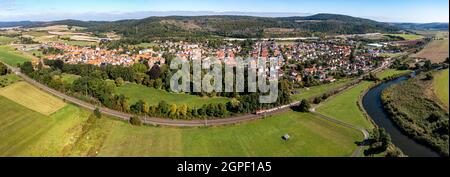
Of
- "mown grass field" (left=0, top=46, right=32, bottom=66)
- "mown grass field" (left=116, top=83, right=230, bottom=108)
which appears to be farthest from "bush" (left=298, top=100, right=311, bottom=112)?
"mown grass field" (left=0, top=46, right=32, bottom=66)

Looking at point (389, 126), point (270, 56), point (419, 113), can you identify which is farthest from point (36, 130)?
point (270, 56)

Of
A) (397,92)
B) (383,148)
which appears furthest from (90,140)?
(397,92)

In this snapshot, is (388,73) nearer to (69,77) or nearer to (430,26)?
(430,26)

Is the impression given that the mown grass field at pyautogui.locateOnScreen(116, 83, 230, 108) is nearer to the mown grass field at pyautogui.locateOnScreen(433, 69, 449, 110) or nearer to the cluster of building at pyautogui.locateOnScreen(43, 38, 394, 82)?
the cluster of building at pyautogui.locateOnScreen(43, 38, 394, 82)

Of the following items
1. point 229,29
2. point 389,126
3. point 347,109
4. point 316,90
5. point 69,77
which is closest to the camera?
point 389,126

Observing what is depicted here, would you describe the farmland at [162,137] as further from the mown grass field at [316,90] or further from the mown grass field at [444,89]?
the mown grass field at [316,90]

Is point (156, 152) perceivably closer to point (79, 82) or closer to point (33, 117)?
point (33, 117)

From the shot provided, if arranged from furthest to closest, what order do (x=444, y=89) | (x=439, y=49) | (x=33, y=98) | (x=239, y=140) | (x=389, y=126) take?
(x=33, y=98) < (x=439, y=49) < (x=389, y=126) < (x=239, y=140) < (x=444, y=89)
